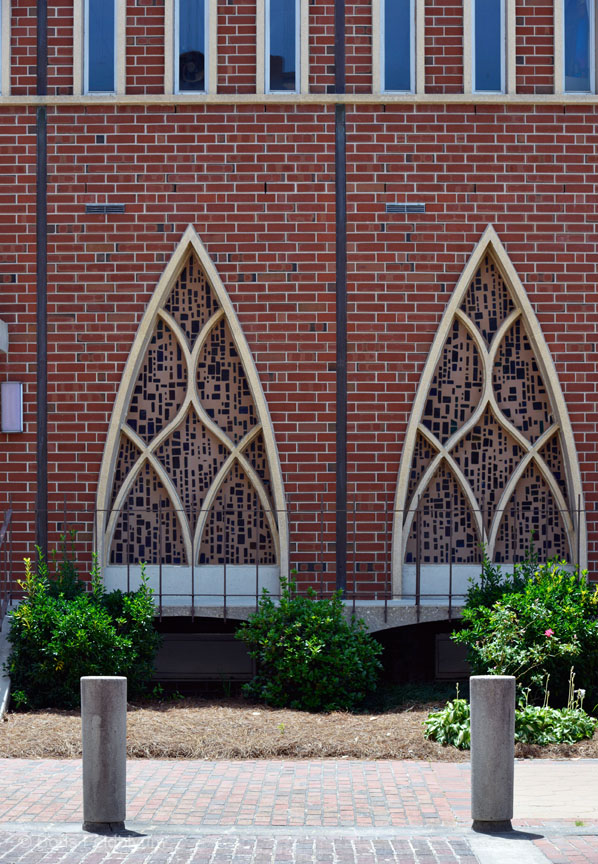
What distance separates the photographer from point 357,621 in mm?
9781

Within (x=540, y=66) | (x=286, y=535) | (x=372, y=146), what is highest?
(x=540, y=66)

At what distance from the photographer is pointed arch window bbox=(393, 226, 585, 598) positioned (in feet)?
33.4

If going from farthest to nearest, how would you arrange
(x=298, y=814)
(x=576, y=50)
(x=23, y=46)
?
(x=576, y=50) → (x=23, y=46) → (x=298, y=814)

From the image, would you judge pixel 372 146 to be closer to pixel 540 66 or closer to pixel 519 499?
pixel 540 66

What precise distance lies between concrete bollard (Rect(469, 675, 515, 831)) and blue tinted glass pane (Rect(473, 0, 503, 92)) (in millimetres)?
6826

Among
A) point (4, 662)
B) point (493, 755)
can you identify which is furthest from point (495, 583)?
point (4, 662)

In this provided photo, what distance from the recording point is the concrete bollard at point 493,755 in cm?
571

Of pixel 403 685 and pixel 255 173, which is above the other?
pixel 255 173

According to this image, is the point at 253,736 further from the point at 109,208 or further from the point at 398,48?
the point at 398,48

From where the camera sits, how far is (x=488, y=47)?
34.6 feet

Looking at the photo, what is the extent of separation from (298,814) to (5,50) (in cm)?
790

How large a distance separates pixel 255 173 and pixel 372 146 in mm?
1163

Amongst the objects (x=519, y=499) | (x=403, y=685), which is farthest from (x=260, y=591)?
(x=519, y=499)

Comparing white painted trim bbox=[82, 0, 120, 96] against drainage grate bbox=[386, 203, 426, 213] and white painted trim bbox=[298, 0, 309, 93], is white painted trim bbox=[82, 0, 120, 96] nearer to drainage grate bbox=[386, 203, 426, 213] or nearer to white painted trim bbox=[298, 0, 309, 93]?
white painted trim bbox=[298, 0, 309, 93]
